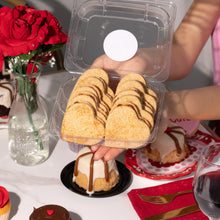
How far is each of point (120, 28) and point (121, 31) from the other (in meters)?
0.02

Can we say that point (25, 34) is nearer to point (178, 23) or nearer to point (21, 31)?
point (21, 31)

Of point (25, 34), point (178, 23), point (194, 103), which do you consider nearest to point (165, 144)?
point (194, 103)

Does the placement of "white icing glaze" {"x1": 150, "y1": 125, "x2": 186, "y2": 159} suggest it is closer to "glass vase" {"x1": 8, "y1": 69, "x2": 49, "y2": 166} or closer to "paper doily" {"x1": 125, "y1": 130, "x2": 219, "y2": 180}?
"paper doily" {"x1": 125, "y1": 130, "x2": 219, "y2": 180}

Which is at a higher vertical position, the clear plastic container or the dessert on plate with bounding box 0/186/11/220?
the clear plastic container

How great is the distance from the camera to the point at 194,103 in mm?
1349

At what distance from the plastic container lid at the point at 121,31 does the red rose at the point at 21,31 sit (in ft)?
0.61

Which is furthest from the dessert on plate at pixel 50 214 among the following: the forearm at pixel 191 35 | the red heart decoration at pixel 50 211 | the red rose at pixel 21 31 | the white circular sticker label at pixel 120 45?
the forearm at pixel 191 35

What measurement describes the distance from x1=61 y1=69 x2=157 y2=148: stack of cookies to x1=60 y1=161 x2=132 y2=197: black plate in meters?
0.19

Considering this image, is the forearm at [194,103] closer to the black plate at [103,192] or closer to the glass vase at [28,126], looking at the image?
the black plate at [103,192]

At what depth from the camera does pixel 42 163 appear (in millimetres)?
1256

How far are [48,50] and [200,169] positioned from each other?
629 mm

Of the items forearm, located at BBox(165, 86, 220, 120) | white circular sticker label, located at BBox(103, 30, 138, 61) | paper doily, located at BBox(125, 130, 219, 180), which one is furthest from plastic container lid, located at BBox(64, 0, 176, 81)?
paper doily, located at BBox(125, 130, 219, 180)

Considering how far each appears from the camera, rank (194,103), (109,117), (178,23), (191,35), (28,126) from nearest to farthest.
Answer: (109,117) → (28,126) → (194,103) → (191,35) → (178,23)

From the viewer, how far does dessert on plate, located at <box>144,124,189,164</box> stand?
1242mm
